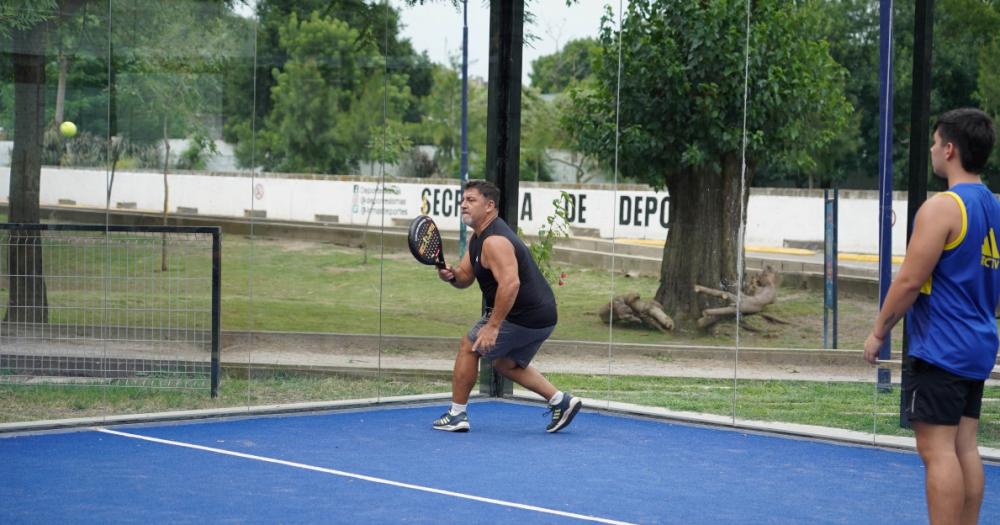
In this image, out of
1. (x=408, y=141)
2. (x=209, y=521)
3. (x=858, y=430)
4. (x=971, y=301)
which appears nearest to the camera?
(x=971, y=301)

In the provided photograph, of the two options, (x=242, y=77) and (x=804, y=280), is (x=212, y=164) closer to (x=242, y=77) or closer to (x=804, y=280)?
(x=242, y=77)

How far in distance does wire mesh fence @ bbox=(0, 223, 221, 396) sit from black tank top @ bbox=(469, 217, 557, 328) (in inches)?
89.5

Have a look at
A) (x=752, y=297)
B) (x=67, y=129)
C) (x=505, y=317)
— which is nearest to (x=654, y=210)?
(x=752, y=297)

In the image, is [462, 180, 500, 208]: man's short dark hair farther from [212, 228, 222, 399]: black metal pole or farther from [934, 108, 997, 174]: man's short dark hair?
[934, 108, 997, 174]: man's short dark hair

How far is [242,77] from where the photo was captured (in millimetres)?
9680

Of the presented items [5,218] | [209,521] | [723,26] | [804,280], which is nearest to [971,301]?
[209,521]

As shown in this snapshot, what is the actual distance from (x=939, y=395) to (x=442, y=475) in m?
3.00

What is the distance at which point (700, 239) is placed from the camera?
31.8 feet

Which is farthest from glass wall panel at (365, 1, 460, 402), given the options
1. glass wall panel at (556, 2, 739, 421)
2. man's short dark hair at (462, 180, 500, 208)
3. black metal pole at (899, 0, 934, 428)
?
black metal pole at (899, 0, 934, 428)

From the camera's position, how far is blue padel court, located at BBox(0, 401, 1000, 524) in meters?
6.10

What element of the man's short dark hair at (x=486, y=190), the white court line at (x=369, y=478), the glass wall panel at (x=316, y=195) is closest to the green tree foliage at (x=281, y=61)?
the glass wall panel at (x=316, y=195)

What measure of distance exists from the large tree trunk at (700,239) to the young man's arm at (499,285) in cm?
→ 202

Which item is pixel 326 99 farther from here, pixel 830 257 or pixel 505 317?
pixel 830 257

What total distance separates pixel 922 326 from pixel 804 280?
447cm
